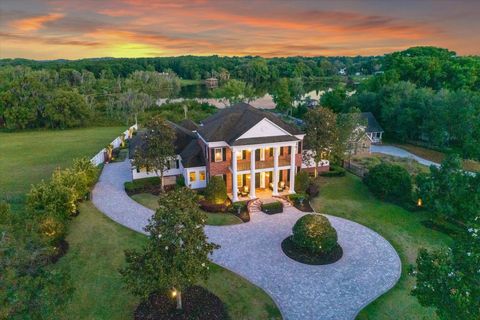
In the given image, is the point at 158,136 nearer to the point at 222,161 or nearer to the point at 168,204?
the point at 222,161

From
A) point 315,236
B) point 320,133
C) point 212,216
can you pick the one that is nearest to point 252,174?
point 212,216

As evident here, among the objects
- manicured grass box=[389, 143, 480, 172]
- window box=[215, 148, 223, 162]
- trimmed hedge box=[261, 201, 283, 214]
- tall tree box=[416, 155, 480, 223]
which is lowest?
trimmed hedge box=[261, 201, 283, 214]

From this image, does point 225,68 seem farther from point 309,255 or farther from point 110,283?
point 110,283

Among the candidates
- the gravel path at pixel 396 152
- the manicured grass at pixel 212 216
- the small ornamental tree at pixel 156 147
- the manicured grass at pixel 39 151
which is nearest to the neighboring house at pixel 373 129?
the gravel path at pixel 396 152

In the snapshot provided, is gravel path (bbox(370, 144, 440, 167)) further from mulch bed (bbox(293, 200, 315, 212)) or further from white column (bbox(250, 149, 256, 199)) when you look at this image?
white column (bbox(250, 149, 256, 199))

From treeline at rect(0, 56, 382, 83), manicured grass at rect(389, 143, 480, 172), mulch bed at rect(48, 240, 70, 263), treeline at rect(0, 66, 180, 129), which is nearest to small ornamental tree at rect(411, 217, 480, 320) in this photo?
mulch bed at rect(48, 240, 70, 263)

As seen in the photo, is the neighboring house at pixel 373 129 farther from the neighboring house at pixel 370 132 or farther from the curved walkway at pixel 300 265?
the curved walkway at pixel 300 265
